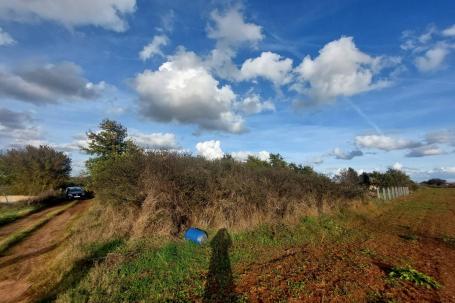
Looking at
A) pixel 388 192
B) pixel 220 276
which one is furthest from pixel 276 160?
pixel 220 276

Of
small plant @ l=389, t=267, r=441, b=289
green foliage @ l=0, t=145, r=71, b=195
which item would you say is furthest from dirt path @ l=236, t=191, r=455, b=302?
green foliage @ l=0, t=145, r=71, b=195

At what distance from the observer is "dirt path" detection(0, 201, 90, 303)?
730 cm

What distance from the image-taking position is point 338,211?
67.5 feet

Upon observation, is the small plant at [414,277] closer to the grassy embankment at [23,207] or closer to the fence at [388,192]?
the grassy embankment at [23,207]

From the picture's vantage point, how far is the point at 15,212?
2108cm

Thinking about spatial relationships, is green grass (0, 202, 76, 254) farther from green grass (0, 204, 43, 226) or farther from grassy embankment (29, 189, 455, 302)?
grassy embankment (29, 189, 455, 302)

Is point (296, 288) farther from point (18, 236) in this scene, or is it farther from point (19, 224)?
point (19, 224)

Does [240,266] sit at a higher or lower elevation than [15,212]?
lower

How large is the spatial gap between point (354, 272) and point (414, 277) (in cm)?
128

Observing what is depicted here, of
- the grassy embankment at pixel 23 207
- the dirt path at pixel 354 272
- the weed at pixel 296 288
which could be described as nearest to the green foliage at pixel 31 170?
the grassy embankment at pixel 23 207

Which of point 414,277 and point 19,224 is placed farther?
point 19,224

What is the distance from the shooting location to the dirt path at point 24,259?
7.30m

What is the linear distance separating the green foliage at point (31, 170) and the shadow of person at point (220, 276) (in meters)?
29.9

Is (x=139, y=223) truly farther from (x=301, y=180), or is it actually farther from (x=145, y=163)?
(x=301, y=180)
